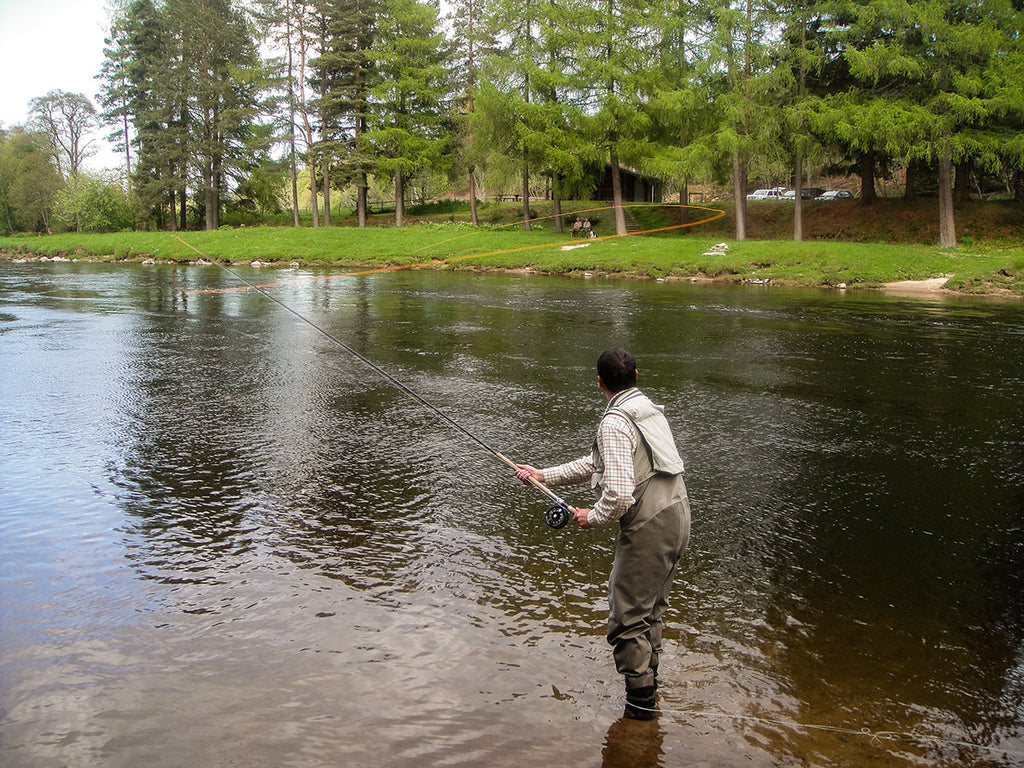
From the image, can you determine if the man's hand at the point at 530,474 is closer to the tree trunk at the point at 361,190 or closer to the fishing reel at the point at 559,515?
the fishing reel at the point at 559,515

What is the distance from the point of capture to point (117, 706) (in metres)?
3.98

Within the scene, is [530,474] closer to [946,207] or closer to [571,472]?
[571,472]

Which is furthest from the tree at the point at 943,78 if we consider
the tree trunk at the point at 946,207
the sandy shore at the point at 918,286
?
the sandy shore at the point at 918,286

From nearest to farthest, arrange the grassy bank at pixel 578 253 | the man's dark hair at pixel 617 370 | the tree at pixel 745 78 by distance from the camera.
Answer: the man's dark hair at pixel 617 370 < the grassy bank at pixel 578 253 < the tree at pixel 745 78

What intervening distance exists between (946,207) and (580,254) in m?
16.1

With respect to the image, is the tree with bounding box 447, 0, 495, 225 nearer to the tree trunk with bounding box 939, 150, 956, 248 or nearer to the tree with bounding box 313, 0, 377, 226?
the tree with bounding box 313, 0, 377, 226

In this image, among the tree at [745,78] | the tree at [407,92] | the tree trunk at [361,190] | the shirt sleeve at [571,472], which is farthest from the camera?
the tree trunk at [361,190]

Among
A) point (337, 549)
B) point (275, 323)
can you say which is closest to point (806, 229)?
point (275, 323)

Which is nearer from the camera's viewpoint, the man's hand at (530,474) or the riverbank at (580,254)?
the man's hand at (530,474)

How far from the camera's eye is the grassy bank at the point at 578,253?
97.0 ft

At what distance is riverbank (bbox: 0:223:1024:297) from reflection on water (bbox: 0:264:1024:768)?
1847cm

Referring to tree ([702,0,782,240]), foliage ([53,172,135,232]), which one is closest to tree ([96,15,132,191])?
foliage ([53,172,135,232])

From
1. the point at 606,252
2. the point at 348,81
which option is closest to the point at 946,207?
the point at 606,252

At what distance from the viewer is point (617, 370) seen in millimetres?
3975
